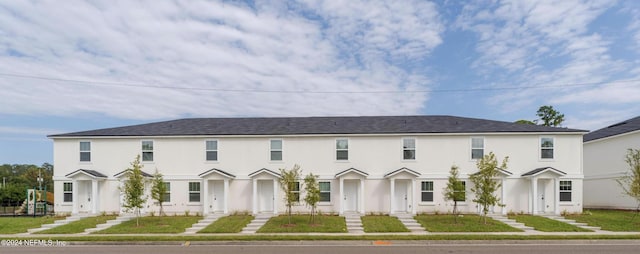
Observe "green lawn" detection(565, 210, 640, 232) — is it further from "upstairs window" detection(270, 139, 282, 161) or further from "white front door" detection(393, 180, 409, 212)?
"upstairs window" detection(270, 139, 282, 161)

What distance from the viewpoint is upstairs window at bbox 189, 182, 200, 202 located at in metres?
23.9

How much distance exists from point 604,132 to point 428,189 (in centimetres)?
1576

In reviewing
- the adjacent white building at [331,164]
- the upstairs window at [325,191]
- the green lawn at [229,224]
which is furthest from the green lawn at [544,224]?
the green lawn at [229,224]

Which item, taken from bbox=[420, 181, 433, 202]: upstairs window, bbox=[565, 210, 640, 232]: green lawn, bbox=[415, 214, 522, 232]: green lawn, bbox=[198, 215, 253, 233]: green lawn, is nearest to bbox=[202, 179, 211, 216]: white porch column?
bbox=[198, 215, 253, 233]: green lawn

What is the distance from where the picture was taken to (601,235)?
15445 millimetres

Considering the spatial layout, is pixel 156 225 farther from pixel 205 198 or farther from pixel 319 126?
pixel 319 126

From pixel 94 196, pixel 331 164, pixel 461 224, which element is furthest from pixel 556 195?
pixel 94 196

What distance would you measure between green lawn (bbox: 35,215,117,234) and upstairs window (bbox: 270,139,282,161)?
976 cm

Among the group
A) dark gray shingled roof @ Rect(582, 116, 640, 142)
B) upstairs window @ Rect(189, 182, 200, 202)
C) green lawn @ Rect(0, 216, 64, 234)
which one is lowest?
green lawn @ Rect(0, 216, 64, 234)

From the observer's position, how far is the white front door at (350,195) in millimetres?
23636

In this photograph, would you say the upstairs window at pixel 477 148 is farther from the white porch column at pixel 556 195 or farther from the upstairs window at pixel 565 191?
the upstairs window at pixel 565 191

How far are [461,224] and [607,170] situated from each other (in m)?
15.7

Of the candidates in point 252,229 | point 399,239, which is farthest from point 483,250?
point 252,229

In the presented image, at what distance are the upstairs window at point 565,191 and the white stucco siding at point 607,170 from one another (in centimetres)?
505
